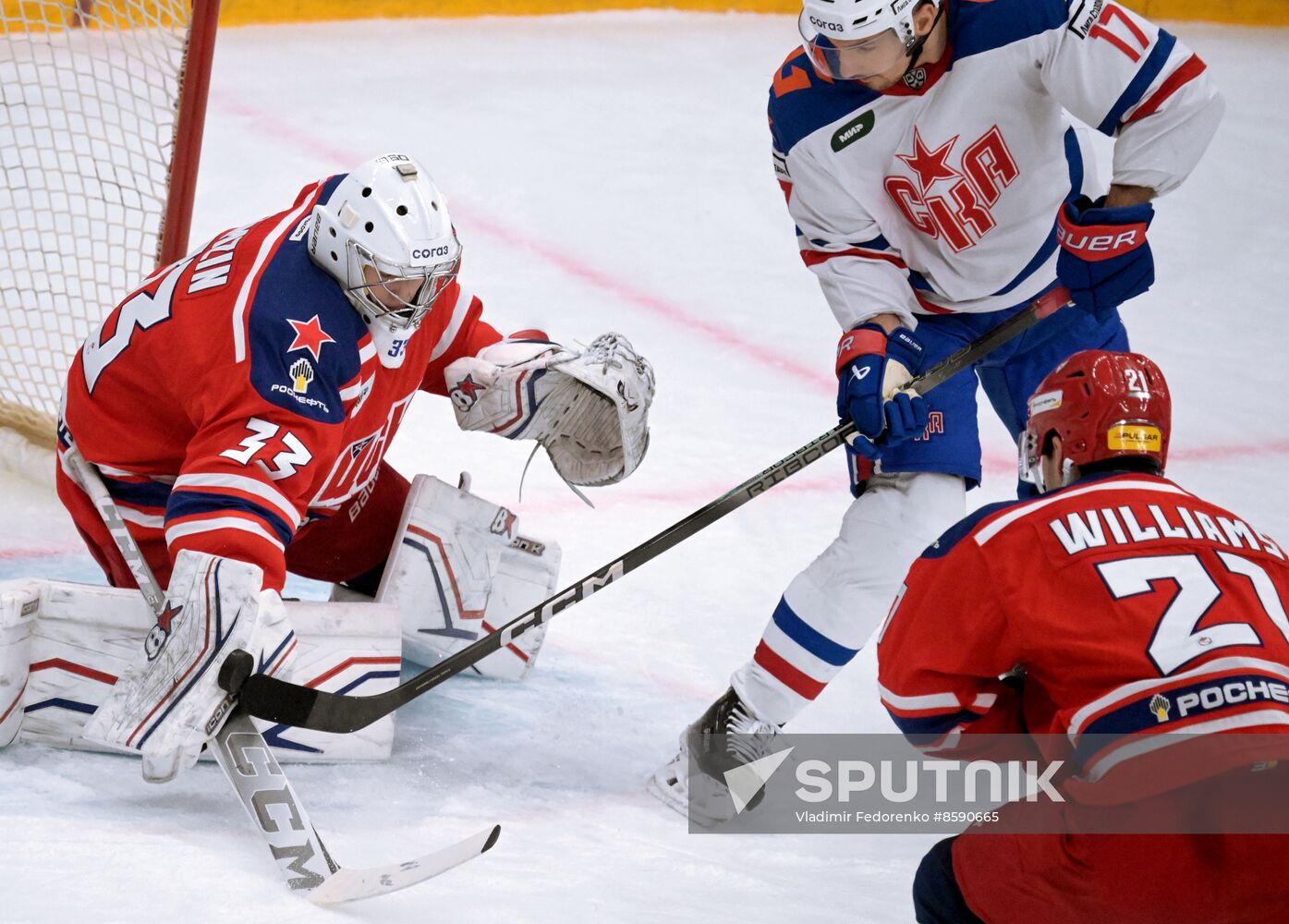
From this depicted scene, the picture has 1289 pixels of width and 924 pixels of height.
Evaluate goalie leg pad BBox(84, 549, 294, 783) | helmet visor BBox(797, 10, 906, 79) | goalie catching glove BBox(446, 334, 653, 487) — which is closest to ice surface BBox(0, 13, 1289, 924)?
goalie leg pad BBox(84, 549, 294, 783)

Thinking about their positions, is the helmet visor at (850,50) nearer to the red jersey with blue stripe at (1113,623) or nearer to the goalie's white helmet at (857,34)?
the goalie's white helmet at (857,34)

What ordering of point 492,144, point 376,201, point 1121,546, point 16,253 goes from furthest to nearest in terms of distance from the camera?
point 492,144 < point 16,253 < point 376,201 < point 1121,546

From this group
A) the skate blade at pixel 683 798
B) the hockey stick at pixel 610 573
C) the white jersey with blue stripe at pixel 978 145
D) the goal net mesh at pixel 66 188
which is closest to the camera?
the hockey stick at pixel 610 573

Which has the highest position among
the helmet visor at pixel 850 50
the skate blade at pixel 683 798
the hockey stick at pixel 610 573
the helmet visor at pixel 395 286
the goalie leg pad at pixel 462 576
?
the helmet visor at pixel 850 50

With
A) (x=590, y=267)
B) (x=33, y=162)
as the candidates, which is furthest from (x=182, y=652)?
(x=590, y=267)

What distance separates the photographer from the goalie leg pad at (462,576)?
258 centimetres

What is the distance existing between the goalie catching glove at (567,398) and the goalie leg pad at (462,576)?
145 millimetres

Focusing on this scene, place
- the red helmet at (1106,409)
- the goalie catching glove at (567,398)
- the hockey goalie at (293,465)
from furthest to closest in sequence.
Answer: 1. the goalie catching glove at (567,398)
2. the hockey goalie at (293,465)
3. the red helmet at (1106,409)

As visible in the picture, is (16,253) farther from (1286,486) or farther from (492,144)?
(1286,486)

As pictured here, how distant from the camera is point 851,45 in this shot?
2.19m

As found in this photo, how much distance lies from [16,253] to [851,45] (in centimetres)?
258

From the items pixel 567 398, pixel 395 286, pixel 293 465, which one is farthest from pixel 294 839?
pixel 567 398

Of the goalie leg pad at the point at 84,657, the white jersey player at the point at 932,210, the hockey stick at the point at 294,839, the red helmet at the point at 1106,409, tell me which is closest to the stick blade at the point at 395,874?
the hockey stick at the point at 294,839

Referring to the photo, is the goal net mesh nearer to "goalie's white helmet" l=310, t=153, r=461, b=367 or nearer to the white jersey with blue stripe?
"goalie's white helmet" l=310, t=153, r=461, b=367
